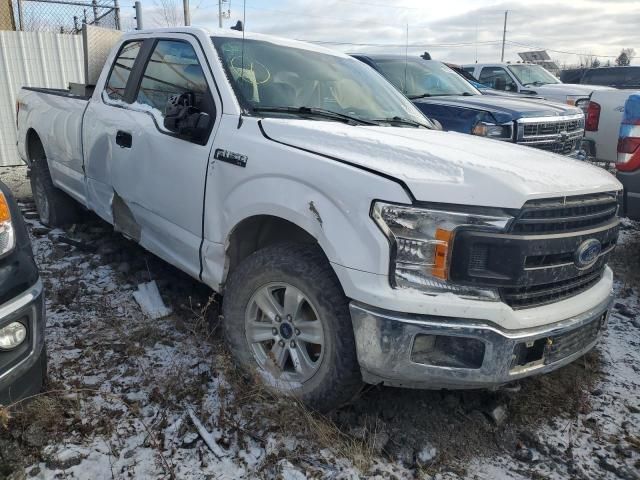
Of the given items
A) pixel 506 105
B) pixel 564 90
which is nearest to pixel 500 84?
pixel 564 90

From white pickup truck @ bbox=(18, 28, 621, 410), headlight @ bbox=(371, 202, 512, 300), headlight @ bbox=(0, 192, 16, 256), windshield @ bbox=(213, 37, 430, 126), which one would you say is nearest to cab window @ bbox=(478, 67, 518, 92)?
windshield @ bbox=(213, 37, 430, 126)

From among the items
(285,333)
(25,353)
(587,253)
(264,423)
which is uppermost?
(587,253)

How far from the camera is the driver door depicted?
3.16 m

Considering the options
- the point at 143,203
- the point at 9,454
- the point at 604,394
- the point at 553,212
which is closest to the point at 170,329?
the point at 143,203

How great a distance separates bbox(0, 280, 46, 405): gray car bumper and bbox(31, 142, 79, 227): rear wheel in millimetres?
3439

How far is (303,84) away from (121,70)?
65.0 inches

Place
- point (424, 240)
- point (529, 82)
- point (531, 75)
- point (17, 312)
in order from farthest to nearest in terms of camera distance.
Result: point (531, 75)
point (529, 82)
point (424, 240)
point (17, 312)

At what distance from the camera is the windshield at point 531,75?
12.3 meters

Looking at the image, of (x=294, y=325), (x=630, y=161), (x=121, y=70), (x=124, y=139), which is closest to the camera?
(x=294, y=325)

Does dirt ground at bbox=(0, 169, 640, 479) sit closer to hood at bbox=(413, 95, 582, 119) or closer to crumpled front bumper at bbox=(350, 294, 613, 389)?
crumpled front bumper at bbox=(350, 294, 613, 389)

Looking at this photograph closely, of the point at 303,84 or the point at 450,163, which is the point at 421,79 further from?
the point at 450,163

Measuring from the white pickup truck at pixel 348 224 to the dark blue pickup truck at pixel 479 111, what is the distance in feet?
9.20

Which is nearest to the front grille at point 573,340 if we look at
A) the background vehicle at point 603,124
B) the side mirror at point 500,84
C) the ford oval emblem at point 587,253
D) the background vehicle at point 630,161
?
the ford oval emblem at point 587,253

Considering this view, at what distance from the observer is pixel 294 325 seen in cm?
263
